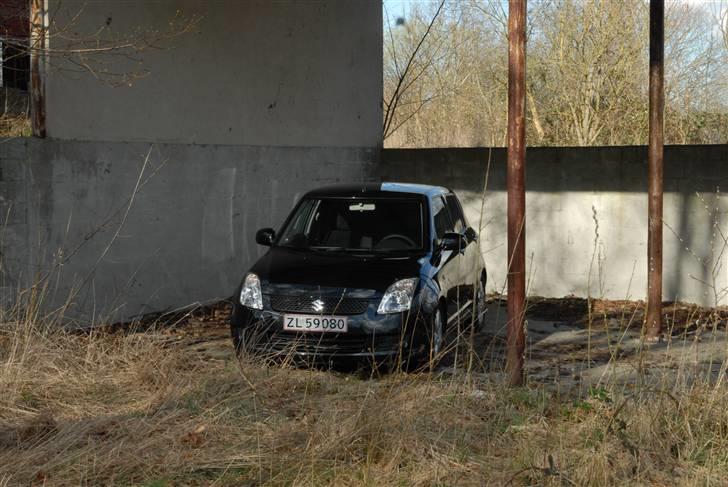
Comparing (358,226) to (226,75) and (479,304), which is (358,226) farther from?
(226,75)

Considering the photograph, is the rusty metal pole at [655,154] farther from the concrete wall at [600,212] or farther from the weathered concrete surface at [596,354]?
the concrete wall at [600,212]

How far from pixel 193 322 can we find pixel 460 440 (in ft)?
19.8

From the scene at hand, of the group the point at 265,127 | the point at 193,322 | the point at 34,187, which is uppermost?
the point at 265,127

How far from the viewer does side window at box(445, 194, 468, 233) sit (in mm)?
9766

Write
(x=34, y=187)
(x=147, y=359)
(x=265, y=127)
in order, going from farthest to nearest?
(x=265, y=127), (x=34, y=187), (x=147, y=359)

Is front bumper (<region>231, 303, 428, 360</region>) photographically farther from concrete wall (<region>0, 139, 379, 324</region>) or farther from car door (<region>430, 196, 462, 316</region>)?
concrete wall (<region>0, 139, 379, 324</region>)

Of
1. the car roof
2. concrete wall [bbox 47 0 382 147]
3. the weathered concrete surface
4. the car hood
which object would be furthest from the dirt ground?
concrete wall [bbox 47 0 382 147]

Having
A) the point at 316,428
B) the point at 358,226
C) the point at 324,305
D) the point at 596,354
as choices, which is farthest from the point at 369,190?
the point at 316,428

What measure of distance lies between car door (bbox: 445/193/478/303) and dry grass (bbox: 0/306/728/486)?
92.6 inches

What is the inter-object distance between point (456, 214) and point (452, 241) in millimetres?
1556

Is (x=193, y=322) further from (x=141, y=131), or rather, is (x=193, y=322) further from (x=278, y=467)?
(x=278, y=467)

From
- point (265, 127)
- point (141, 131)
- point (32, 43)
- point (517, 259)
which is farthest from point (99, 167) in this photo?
point (517, 259)

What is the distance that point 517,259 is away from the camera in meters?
7.07

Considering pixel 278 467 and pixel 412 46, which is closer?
pixel 278 467
